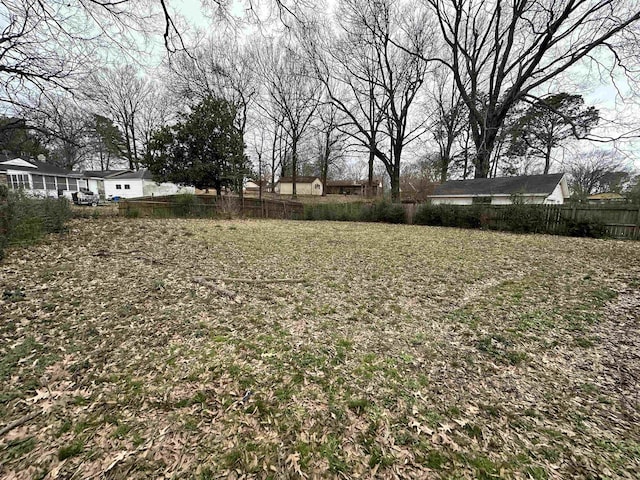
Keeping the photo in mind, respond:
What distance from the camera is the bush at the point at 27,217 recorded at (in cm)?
474

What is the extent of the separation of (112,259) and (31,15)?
14.2ft

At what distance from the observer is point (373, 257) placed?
599 cm

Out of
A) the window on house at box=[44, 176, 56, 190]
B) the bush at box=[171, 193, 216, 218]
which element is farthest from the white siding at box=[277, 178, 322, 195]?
the bush at box=[171, 193, 216, 218]

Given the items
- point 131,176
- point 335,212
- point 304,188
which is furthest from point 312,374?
point 304,188

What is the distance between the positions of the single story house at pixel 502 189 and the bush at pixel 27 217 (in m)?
15.6

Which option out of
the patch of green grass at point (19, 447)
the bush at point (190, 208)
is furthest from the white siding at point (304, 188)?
the patch of green grass at point (19, 447)

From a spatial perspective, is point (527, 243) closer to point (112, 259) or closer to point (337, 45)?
point (112, 259)

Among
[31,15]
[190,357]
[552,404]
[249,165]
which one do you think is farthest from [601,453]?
[249,165]

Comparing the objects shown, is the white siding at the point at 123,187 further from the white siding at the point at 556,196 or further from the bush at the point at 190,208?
the white siding at the point at 556,196

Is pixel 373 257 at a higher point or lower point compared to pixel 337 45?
lower

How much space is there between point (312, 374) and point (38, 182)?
29.2 meters

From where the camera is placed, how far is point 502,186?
17172mm

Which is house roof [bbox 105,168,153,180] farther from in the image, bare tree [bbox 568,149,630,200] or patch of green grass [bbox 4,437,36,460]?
bare tree [bbox 568,149,630,200]

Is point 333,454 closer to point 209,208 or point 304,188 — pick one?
point 209,208
